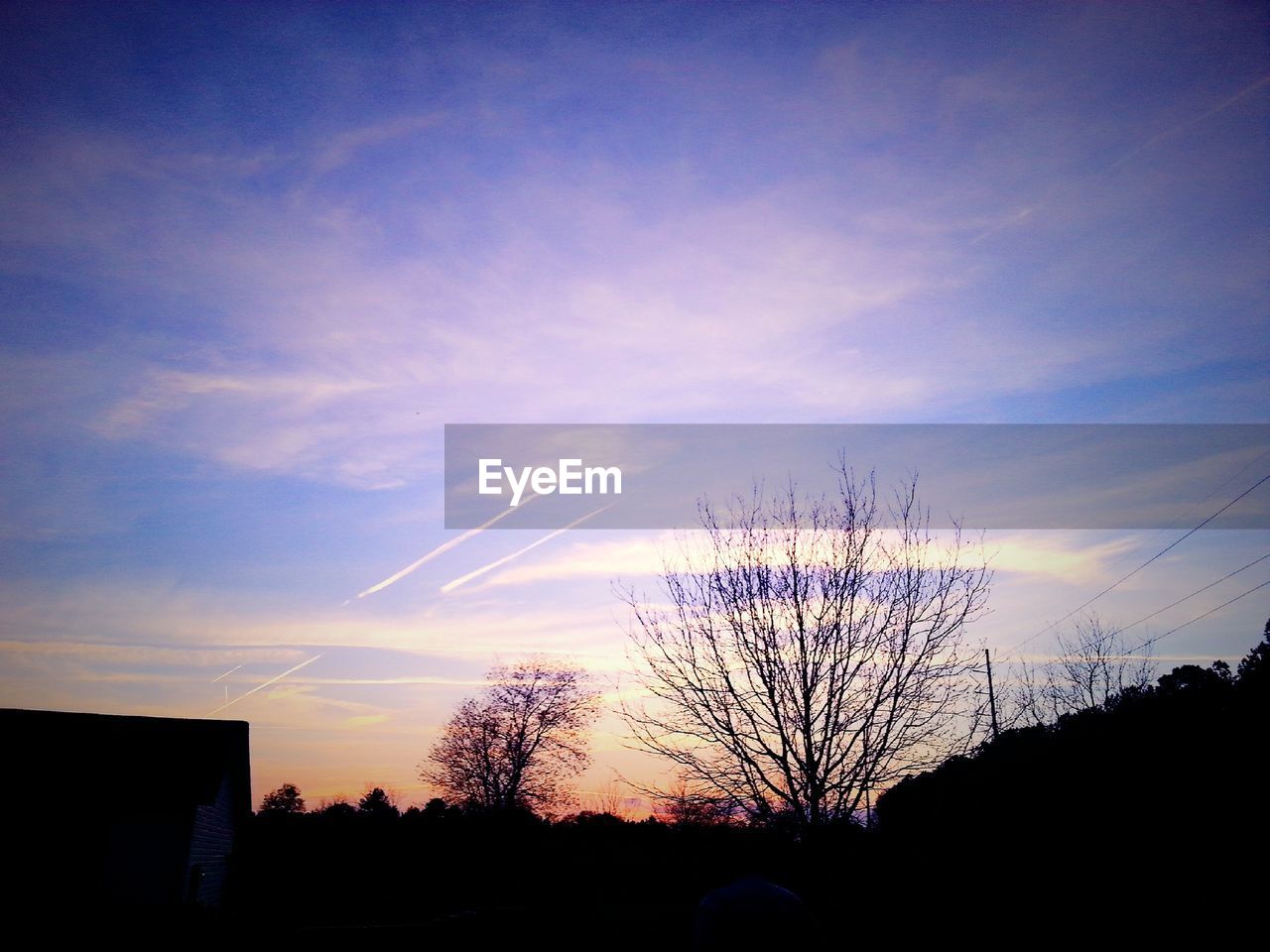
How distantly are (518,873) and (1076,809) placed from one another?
80.8 feet

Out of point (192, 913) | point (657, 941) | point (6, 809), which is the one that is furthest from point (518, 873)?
point (6, 809)

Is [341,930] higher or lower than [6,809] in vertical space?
lower

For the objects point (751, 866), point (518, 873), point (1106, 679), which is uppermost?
point (1106, 679)

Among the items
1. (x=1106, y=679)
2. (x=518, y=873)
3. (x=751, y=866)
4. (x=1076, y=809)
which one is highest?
(x=1106, y=679)

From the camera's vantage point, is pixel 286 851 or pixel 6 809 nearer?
pixel 6 809

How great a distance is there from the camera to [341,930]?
19.9 metres

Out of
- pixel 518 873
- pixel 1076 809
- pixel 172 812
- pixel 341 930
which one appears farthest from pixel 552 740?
pixel 1076 809

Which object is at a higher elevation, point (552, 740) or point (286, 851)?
point (552, 740)

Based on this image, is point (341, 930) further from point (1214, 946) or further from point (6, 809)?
point (1214, 946)

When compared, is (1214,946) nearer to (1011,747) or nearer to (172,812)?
(1011,747)

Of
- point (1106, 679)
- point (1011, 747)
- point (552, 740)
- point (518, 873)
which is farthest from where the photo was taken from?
point (552, 740)

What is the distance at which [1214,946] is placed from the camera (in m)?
11.5

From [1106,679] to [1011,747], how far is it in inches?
850

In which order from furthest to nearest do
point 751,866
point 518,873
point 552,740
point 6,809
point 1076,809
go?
point 552,740
point 518,873
point 6,809
point 751,866
point 1076,809
